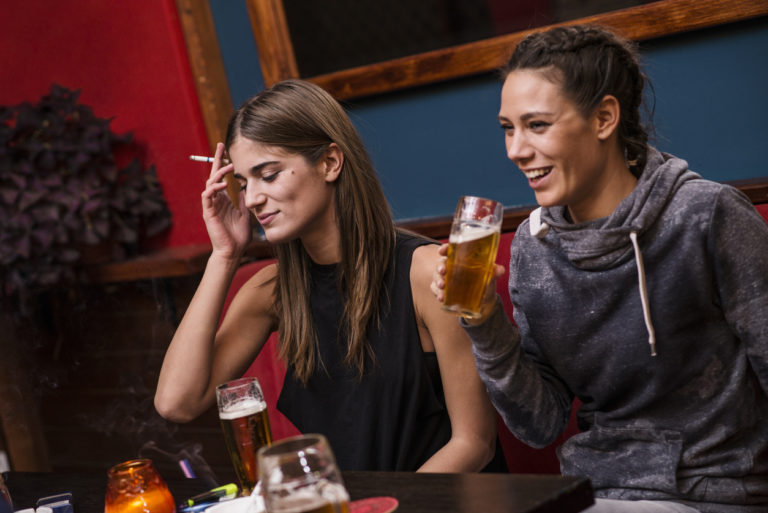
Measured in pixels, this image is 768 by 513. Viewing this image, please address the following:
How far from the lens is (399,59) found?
97.8 inches

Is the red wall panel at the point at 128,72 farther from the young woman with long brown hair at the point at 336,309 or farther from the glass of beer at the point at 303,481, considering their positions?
the glass of beer at the point at 303,481

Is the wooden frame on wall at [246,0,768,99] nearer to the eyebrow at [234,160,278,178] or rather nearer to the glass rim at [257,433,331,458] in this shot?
the eyebrow at [234,160,278,178]

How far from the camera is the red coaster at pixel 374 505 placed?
108 cm

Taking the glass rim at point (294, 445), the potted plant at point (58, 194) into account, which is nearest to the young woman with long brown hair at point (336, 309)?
the glass rim at point (294, 445)

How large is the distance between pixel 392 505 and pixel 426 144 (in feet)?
5.20

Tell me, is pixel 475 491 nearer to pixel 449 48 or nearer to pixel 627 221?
pixel 627 221

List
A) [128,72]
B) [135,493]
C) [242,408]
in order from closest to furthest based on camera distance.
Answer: [135,493] → [242,408] → [128,72]

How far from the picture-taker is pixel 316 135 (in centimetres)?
184

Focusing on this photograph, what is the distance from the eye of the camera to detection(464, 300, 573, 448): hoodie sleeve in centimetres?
146

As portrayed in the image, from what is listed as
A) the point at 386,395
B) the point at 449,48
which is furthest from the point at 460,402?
the point at 449,48

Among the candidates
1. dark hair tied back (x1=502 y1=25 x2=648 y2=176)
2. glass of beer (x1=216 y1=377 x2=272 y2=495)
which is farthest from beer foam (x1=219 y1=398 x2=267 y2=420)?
dark hair tied back (x1=502 y1=25 x2=648 y2=176)

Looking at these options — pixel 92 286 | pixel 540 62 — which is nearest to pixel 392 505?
pixel 540 62

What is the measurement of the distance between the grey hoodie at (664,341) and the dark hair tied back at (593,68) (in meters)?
0.06

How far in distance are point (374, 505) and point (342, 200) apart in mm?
899
